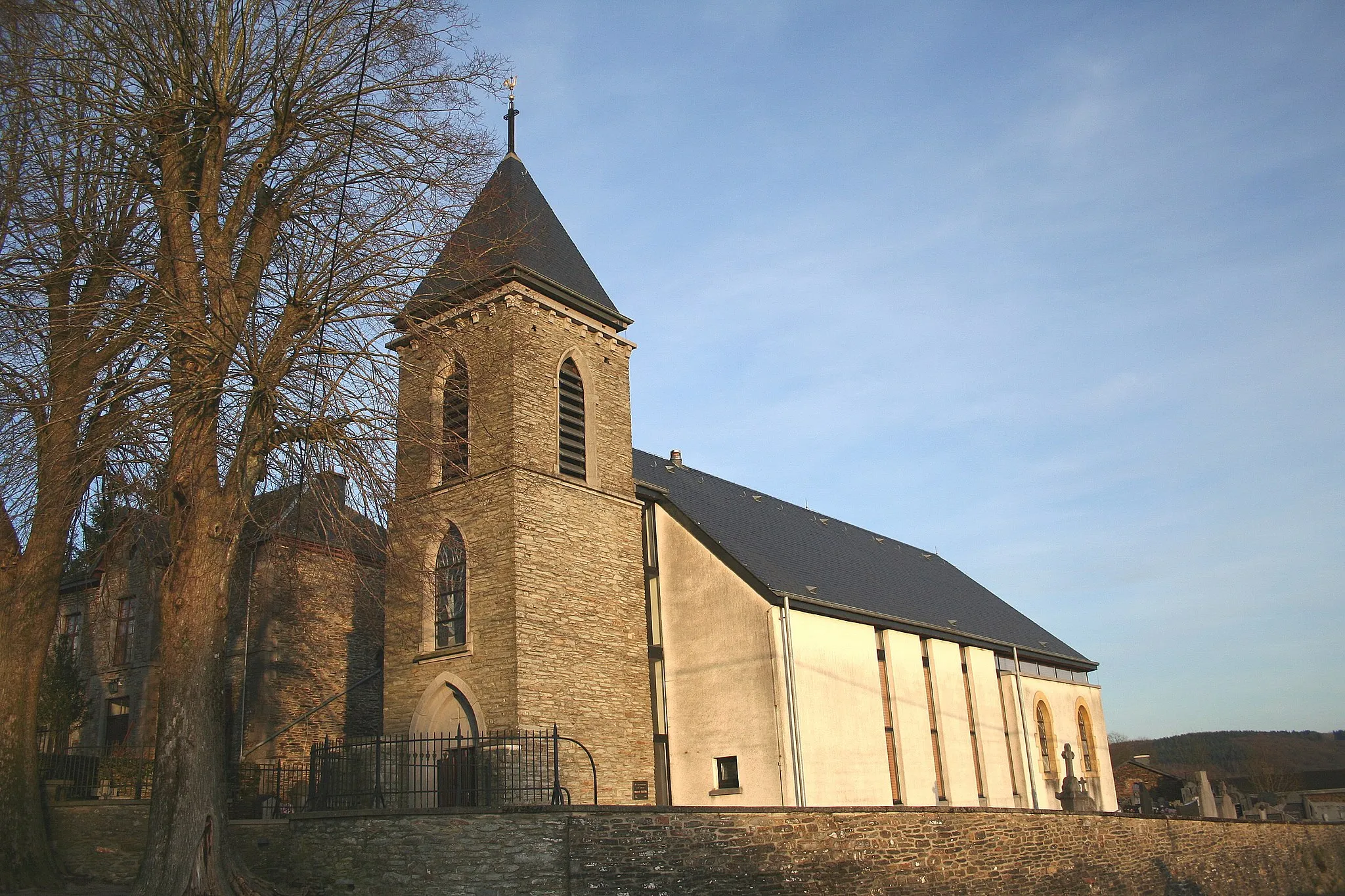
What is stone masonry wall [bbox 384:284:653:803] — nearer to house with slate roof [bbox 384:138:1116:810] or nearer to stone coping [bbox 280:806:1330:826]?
house with slate roof [bbox 384:138:1116:810]

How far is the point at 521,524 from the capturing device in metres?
18.2

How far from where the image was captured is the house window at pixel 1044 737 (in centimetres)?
2977

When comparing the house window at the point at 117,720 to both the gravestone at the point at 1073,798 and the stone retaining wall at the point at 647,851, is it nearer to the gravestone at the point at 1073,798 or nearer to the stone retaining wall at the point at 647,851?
the stone retaining wall at the point at 647,851

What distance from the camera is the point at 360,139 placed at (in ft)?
49.0

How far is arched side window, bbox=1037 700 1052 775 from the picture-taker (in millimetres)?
29781

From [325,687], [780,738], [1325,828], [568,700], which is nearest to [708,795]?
[780,738]

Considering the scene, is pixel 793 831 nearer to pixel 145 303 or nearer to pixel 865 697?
pixel 865 697

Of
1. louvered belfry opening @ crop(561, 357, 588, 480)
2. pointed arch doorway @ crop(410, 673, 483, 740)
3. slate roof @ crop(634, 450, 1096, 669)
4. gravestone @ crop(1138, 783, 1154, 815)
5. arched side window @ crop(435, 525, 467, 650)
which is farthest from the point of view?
gravestone @ crop(1138, 783, 1154, 815)

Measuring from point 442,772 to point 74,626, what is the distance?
17.1 meters

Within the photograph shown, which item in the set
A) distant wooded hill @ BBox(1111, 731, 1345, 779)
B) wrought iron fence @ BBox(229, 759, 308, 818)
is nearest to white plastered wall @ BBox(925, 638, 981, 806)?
wrought iron fence @ BBox(229, 759, 308, 818)

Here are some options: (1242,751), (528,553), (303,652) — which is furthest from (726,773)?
(1242,751)

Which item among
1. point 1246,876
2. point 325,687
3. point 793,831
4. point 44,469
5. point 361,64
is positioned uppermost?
point 361,64

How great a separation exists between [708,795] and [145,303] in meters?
13.0

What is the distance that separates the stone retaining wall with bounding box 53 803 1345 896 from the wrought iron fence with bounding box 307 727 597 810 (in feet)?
3.19
